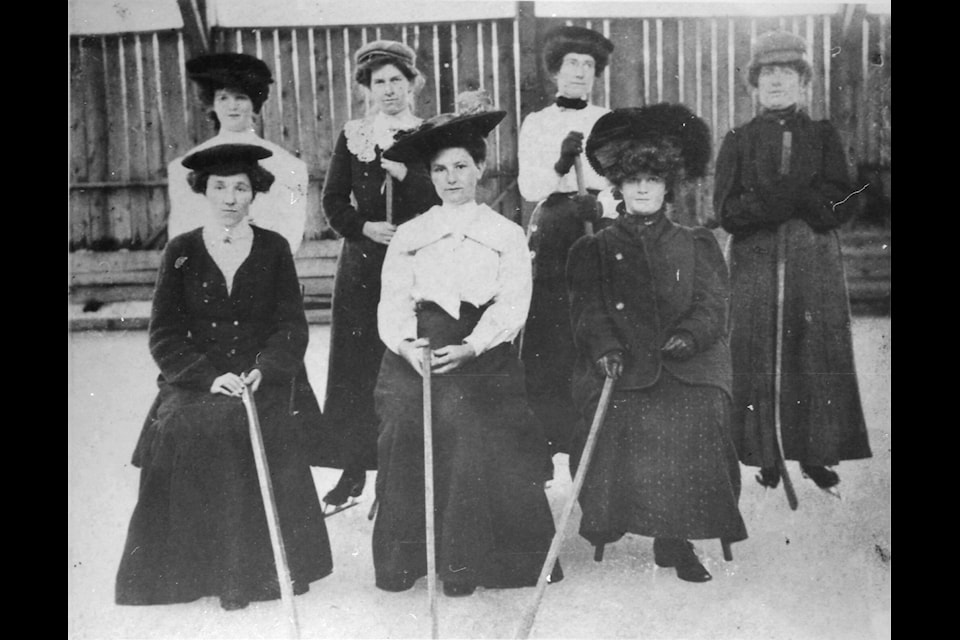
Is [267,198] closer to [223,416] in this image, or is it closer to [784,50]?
[223,416]

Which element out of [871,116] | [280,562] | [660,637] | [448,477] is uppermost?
[871,116]

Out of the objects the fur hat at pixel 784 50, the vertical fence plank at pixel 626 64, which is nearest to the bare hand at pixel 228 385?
the vertical fence plank at pixel 626 64

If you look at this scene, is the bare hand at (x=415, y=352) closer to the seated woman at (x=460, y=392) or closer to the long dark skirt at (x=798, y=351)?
the seated woman at (x=460, y=392)

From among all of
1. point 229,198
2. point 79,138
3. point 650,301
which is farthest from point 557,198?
point 79,138

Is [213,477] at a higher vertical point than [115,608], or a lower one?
higher

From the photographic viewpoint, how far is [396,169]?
349cm

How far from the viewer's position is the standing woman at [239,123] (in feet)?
11.5

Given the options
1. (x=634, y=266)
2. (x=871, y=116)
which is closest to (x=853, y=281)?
(x=871, y=116)

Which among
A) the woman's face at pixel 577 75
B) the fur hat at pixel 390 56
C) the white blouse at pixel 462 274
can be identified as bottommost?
the white blouse at pixel 462 274

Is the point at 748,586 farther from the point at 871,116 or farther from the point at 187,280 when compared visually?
the point at 187,280

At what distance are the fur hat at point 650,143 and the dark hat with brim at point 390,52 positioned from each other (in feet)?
2.37

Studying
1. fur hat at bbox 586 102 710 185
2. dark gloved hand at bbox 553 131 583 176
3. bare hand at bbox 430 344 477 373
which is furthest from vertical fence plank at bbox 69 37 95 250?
fur hat at bbox 586 102 710 185

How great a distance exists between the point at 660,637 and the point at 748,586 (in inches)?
14.4
